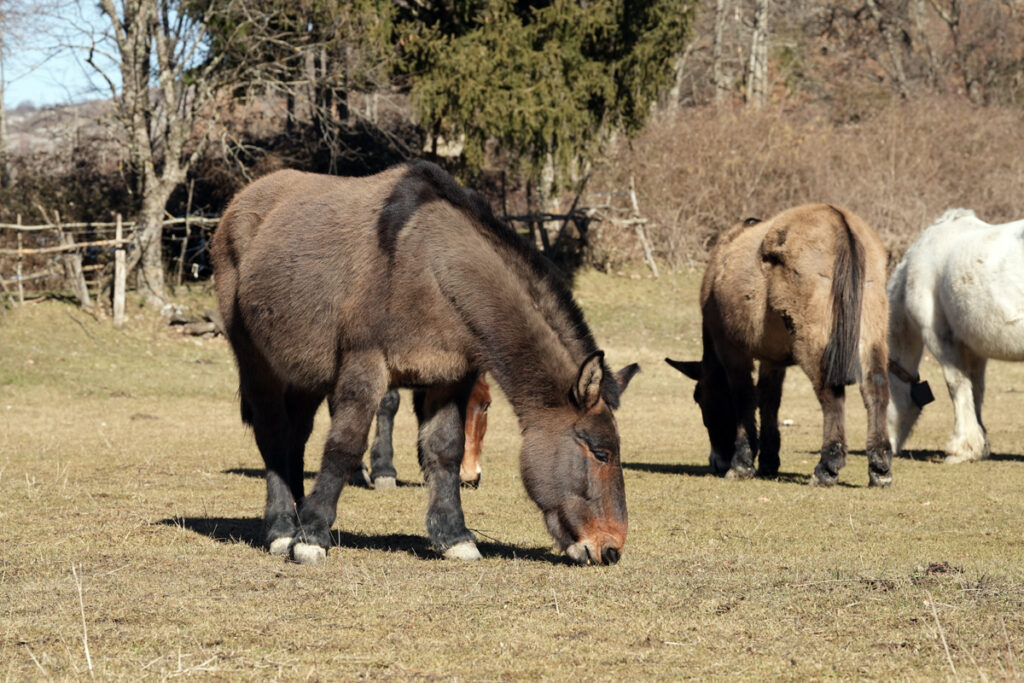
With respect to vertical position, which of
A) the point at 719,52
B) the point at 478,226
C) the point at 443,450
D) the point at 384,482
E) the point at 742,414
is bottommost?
the point at 384,482

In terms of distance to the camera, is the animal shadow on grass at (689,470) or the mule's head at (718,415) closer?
the animal shadow on grass at (689,470)

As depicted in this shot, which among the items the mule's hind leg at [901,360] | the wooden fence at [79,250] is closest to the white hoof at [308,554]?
the mule's hind leg at [901,360]

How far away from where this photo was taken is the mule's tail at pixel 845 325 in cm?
943

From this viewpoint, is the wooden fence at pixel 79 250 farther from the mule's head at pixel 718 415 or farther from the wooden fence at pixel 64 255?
the mule's head at pixel 718 415

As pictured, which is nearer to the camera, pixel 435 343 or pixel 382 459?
Answer: pixel 435 343

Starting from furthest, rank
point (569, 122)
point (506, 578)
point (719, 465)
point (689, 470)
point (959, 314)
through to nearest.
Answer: point (569, 122) → point (959, 314) → point (689, 470) → point (719, 465) → point (506, 578)

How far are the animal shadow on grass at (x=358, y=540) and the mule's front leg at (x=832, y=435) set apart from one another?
3.69 meters

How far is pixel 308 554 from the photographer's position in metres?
6.19

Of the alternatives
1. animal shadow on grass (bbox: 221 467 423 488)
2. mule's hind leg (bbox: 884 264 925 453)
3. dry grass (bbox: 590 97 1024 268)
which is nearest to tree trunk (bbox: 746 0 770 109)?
dry grass (bbox: 590 97 1024 268)

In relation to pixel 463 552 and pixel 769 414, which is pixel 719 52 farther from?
pixel 463 552

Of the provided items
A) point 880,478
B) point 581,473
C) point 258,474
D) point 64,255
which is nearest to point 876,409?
point 880,478

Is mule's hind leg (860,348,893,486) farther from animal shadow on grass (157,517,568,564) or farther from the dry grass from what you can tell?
the dry grass

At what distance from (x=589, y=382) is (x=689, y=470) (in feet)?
18.2

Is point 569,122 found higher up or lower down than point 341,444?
higher up
